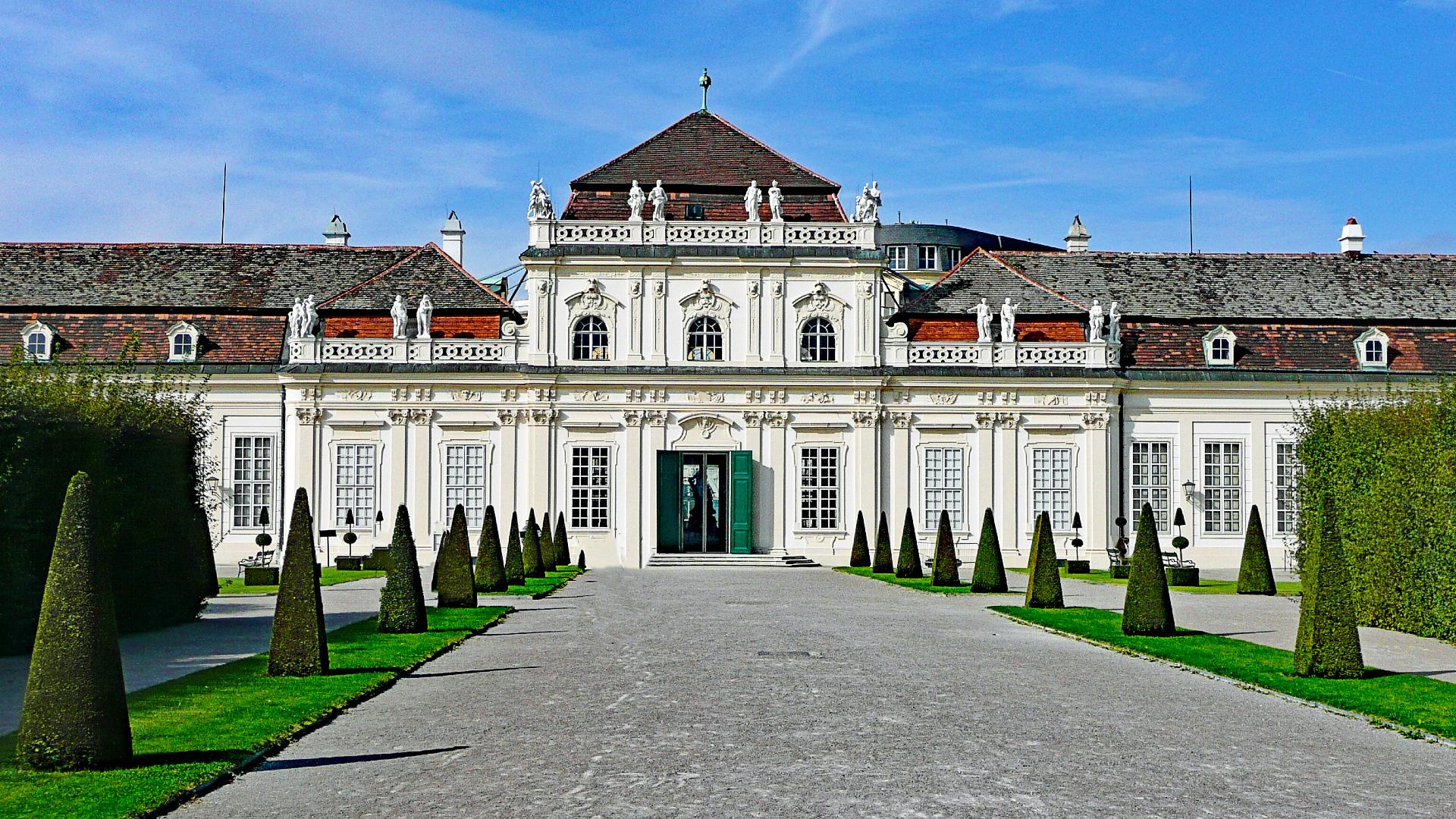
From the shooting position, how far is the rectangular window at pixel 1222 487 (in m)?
45.1

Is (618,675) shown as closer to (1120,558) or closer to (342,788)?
(342,788)

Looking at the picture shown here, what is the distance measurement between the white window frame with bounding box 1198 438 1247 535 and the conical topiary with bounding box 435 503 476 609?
27.0 meters

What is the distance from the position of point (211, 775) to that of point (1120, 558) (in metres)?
32.7

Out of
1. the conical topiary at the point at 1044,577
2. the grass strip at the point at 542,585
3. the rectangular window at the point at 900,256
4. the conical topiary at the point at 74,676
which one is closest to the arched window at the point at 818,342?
the grass strip at the point at 542,585

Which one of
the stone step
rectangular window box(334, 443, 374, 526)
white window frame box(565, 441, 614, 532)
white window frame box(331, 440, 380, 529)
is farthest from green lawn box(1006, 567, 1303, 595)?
rectangular window box(334, 443, 374, 526)

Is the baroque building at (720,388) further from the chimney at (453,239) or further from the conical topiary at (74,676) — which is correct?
the conical topiary at (74,676)

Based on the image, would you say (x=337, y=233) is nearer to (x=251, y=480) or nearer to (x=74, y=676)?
(x=251, y=480)

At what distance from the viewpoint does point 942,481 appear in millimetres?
44750

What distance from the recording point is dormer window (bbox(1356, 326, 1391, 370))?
44.7 m

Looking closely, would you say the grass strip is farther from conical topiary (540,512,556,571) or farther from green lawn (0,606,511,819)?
green lawn (0,606,511,819)

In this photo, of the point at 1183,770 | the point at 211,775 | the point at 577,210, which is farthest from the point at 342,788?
the point at 577,210

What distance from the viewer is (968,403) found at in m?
44.7

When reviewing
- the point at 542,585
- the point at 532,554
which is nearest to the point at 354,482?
the point at 532,554

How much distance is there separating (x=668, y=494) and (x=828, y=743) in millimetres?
32604
